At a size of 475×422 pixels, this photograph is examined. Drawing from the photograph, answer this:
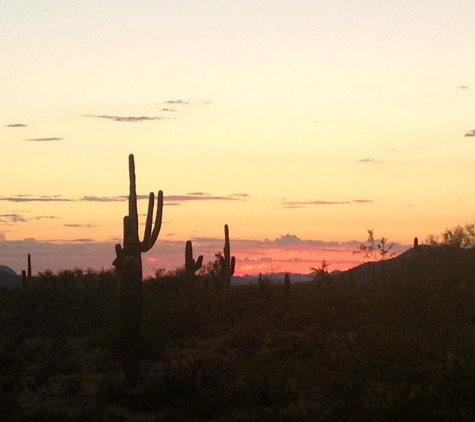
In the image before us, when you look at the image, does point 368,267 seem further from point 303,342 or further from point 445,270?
point 303,342

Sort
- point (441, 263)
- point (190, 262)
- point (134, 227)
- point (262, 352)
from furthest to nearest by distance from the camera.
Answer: point (190, 262), point (441, 263), point (134, 227), point (262, 352)

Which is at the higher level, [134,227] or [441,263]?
[134,227]

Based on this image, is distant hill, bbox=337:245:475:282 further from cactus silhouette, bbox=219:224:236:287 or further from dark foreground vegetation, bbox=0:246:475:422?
cactus silhouette, bbox=219:224:236:287

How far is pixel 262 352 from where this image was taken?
67.4 feet

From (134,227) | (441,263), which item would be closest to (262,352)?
(134,227)

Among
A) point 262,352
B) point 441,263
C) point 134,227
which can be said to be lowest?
point 262,352

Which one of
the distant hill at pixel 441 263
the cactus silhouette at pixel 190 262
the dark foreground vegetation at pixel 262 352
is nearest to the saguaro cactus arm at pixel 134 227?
the dark foreground vegetation at pixel 262 352

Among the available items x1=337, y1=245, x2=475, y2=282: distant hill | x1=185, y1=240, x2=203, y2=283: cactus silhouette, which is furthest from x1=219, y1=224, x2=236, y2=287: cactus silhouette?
x1=337, y1=245, x2=475, y2=282: distant hill

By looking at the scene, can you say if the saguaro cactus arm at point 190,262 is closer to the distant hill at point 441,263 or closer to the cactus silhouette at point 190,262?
the cactus silhouette at point 190,262

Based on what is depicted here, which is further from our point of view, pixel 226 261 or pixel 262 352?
pixel 226 261

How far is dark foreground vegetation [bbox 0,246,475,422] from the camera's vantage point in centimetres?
1462

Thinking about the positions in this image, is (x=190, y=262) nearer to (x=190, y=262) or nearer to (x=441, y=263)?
(x=190, y=262)

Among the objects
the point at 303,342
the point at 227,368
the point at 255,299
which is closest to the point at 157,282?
the point at 255,299

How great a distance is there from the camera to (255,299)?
2969cm
